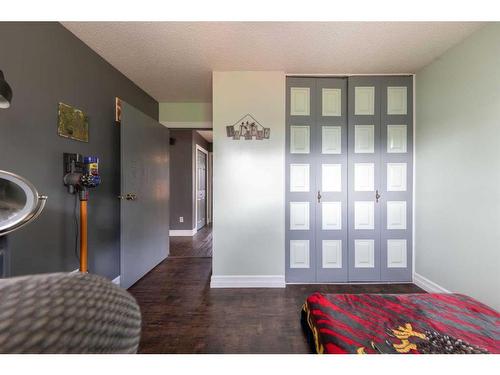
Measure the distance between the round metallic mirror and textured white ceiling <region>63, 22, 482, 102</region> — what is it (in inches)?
65.0

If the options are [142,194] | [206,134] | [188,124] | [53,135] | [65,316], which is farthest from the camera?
[206,134]

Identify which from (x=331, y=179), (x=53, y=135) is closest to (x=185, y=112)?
(x=53, y=135)

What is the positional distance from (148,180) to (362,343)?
8.51 ft

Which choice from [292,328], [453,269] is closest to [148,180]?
[292,328]

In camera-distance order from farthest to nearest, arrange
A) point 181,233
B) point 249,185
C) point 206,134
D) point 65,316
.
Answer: point 206,134 → point 181,233 → point 249,185 → point 65,316

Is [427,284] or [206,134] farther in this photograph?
[206,134]

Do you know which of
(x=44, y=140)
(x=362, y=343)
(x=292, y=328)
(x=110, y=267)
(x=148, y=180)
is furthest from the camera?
(x=148, y=180)

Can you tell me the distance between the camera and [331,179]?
8.54 feet

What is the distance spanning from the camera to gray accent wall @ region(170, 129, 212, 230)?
502 cm

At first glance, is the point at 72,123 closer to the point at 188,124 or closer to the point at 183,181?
the point at 188,124

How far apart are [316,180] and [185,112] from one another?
2169 mm

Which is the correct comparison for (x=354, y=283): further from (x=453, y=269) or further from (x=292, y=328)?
(x=292, y=328)

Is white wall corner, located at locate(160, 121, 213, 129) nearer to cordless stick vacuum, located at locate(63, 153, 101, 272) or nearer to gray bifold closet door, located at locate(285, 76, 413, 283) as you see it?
gray bifold closet door, located at locate(285, 76, 413, 283)
